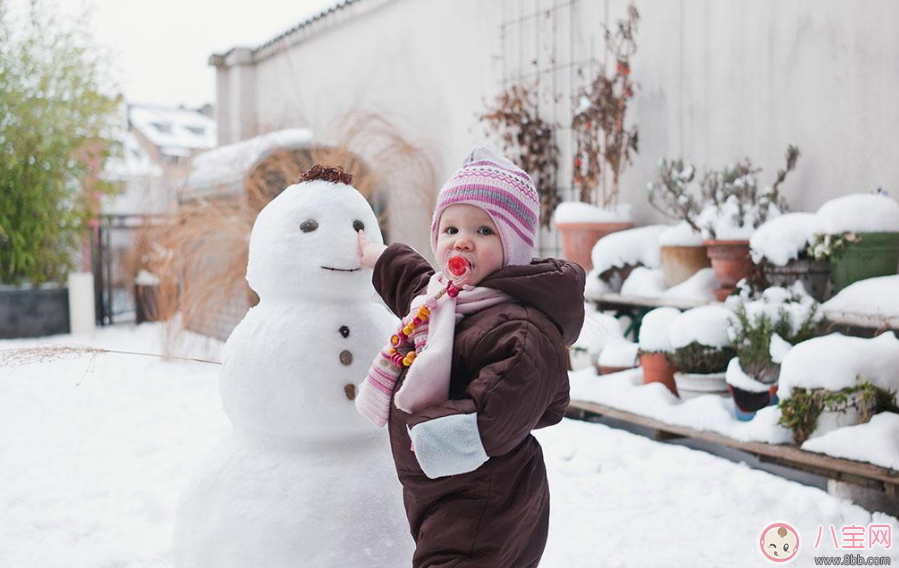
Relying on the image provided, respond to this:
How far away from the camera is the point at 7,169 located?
7074 mm

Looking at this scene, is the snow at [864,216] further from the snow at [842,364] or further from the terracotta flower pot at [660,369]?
the terracotta flower pot at [660,369]

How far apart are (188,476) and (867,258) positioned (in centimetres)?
316

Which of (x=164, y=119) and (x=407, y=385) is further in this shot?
(x=164, y=119)

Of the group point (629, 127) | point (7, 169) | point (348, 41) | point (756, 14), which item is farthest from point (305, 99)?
point (756, 14)

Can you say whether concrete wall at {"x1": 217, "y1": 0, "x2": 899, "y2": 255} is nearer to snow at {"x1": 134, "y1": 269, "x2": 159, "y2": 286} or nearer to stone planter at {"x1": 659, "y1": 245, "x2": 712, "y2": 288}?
stone planter at {"x1": 659, "y1": 245, "x2": 712, "y2": 288}

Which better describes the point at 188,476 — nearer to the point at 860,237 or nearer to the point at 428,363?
the point at 428,363

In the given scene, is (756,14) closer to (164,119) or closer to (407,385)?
(407,385)

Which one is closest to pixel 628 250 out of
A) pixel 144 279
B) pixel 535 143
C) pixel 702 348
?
pixel 702 348

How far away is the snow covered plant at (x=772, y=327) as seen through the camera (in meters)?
3.25

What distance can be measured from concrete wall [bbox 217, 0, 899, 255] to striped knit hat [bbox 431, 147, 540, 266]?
9.10 ft

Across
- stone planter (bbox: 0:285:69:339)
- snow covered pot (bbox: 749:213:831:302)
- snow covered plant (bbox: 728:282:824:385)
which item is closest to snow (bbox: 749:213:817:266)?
snow covered pot (bbox: 749:213:831:302)

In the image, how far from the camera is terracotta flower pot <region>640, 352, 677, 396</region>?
389 centimetres

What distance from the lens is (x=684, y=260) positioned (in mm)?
4070

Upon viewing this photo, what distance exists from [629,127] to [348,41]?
12.4 ft
